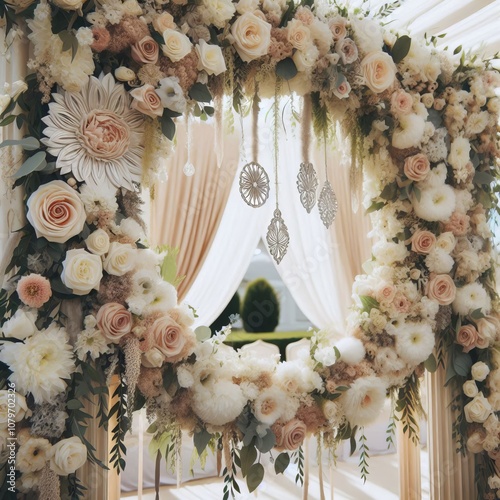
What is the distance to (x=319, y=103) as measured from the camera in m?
2.16

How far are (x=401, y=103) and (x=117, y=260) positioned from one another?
140cm

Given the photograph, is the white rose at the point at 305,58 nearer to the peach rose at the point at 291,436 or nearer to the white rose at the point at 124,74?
the white rose at the point at 124,74

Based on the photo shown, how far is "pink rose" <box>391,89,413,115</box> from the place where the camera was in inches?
85.9

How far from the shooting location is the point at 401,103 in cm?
219

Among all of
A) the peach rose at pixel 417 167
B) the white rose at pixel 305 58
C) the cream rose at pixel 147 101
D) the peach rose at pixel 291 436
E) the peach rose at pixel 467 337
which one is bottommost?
the peach rose at pixel 291 436

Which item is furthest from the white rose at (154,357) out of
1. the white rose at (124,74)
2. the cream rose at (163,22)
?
the cream rose at (163,22)

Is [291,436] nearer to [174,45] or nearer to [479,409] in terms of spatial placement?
[479,409]

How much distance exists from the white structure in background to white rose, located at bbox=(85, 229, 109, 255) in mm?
3611

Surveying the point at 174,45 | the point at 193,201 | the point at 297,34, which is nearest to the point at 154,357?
the point at 174,45

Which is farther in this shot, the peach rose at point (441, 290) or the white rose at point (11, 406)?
the peach rose at point (441, 290)

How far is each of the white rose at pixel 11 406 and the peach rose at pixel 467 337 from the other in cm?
182

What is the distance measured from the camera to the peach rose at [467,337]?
2256mm

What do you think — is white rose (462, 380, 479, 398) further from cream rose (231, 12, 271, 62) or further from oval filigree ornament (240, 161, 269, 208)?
cream rose (231, 12, 271, 62)

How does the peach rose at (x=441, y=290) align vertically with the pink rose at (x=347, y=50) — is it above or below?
below
